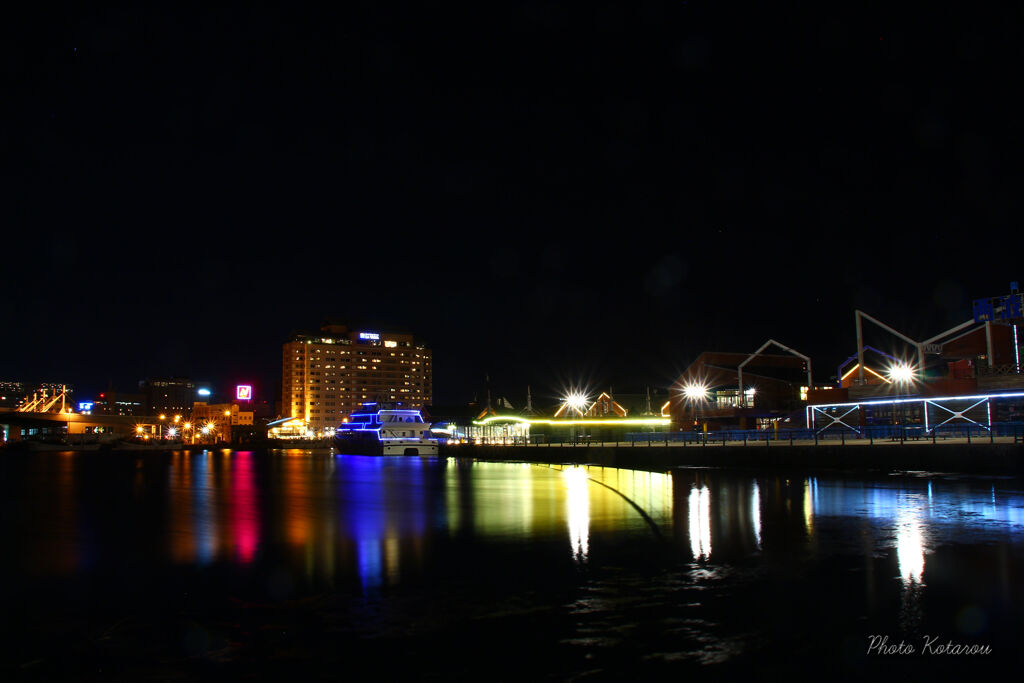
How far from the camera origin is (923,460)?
41.1m

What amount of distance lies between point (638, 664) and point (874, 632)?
139 inches

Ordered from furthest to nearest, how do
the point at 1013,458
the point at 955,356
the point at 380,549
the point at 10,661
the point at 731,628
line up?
the point at 955,356 → the point at 1013,458 → the point at 380,549 → the point at 731,628 → the point at 10,661

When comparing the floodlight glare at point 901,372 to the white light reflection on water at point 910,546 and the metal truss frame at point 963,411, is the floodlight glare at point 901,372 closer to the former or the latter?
the metal truss frame at point 963,411

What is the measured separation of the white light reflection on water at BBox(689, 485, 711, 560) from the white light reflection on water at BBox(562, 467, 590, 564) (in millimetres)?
2415

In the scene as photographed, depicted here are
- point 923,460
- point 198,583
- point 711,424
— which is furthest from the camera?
point 711,424

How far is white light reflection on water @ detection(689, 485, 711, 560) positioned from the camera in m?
16.0

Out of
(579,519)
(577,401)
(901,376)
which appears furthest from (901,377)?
(579,519)

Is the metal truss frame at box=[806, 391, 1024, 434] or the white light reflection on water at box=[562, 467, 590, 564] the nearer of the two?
the white light reflection on water at box=[562, 467, 590, 564]

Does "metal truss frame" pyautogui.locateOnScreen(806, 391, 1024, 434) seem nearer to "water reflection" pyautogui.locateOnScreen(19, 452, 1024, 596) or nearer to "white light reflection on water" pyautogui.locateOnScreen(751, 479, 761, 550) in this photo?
"water reflection" pyautogui.locateOnScreen(19, 452, 1024, 596)

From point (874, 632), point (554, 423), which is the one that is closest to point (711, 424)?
point (554, 423)

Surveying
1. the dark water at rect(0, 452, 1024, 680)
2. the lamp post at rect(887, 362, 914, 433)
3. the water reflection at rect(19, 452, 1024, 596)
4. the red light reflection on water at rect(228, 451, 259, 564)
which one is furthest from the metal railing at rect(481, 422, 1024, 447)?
the red light reflection on water at rect(228, 451, 259, 564)

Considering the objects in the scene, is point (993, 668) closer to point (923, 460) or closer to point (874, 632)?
point (874, 632)

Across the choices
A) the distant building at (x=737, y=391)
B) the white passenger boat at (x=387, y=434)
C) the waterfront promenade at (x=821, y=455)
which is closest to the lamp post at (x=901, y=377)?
the waterfront promenade at (x=821, y=455)

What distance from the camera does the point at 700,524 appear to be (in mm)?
20281
